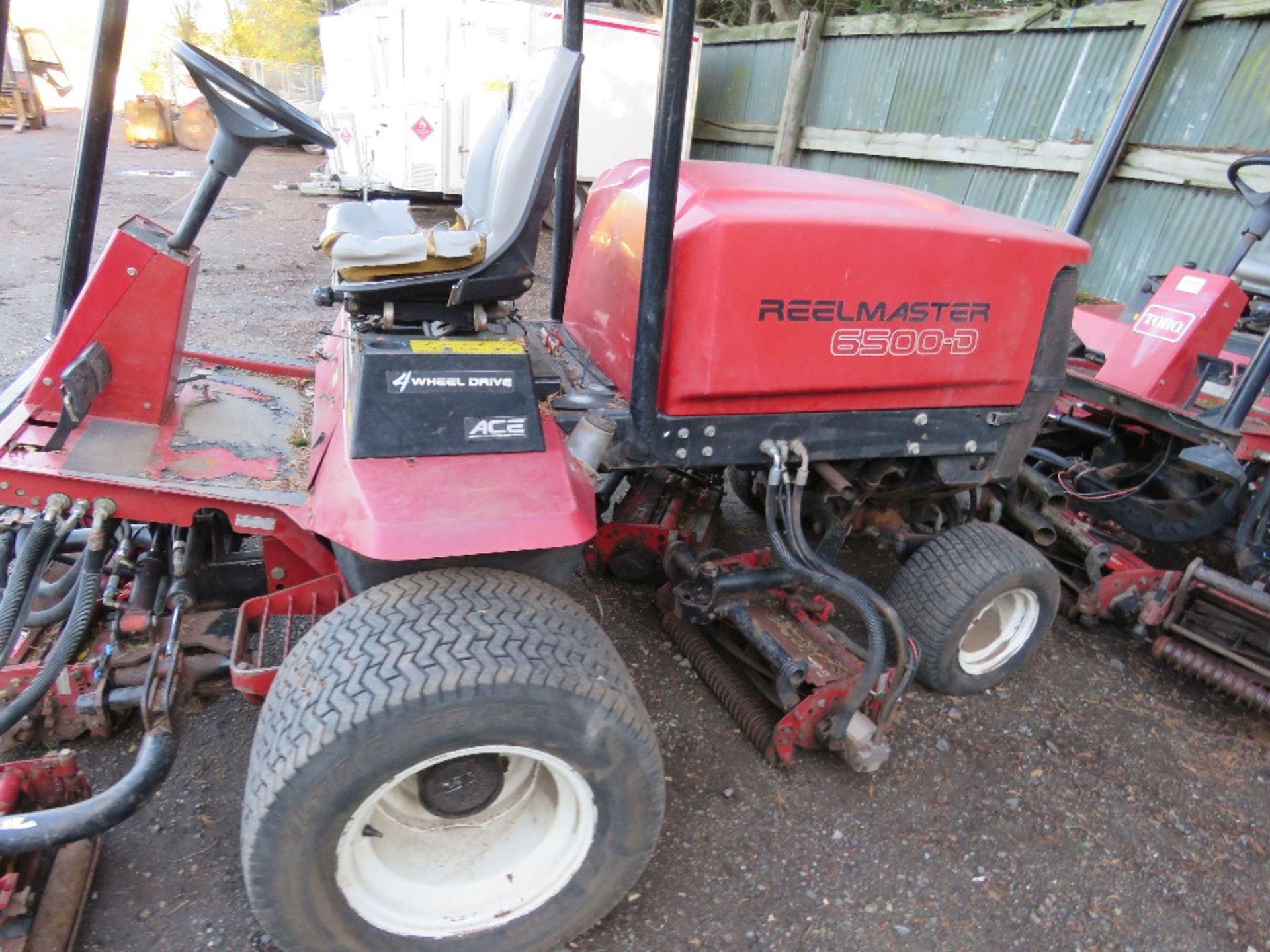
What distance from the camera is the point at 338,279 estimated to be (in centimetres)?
191

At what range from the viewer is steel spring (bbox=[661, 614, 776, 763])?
2414 millimetres

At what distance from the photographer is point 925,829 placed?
227cm

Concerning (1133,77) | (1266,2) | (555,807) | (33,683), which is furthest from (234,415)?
(1266,2)

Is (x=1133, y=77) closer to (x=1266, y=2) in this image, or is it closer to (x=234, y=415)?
(x=1266, y=2)

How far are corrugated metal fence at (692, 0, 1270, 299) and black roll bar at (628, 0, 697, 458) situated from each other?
15.4ft

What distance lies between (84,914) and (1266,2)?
6.49 m

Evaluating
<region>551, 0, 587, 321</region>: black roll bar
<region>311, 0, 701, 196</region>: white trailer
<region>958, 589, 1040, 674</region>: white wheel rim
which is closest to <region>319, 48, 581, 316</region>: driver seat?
<region>551, 0, 587, 321</region>: black roll bar

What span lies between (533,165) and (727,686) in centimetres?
159

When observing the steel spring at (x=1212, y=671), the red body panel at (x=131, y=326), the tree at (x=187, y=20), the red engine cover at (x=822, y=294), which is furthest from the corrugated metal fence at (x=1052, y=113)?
the tree at (x=187, y=20)

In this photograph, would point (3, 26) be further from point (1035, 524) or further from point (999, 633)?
point (1035, 524)

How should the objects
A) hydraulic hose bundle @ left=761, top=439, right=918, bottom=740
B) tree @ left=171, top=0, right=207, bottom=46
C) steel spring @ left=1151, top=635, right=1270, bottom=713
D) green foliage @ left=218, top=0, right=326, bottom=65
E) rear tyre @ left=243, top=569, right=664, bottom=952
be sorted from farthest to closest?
1. green foliage @ left=218, top=0, right=326, bottom=65
2. tree @ left=171, top=0, right=207, bottom=46
3. steel spring @ left=1151, top=635, right=1270, bottom=713
4. hydraulic hose bundle @ left=761, top=439, right=918, bottom=740
5. rear tyre @ left=243, top=569, right=664, bottom=952

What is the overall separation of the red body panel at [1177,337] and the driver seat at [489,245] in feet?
8.25

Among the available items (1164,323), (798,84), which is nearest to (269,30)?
(798,84)

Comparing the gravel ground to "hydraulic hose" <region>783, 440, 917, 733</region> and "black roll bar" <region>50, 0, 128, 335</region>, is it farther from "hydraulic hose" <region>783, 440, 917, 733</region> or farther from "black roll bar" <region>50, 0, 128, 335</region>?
"black roll bar" <region>50, 0, 128, 335</region>
